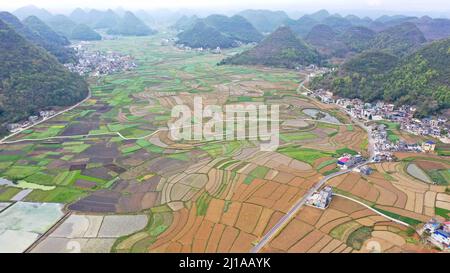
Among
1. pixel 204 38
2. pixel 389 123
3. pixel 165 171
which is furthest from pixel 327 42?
pixel 165 171

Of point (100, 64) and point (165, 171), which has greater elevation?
point (100, 64)

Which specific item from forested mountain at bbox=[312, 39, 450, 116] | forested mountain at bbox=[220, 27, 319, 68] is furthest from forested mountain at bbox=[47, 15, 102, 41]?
forested mountain at bbox=[312, 39, 450, 116]

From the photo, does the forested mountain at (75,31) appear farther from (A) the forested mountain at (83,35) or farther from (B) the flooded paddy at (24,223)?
(B) the flooded paddy at (24,223)

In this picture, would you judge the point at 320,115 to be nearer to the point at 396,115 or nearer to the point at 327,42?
the point at 396,115

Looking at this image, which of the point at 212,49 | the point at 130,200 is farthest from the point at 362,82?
the point at 212,49

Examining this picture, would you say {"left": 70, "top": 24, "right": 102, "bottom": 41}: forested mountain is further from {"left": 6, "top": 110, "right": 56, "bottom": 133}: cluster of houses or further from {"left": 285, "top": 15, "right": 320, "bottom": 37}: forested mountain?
{"left": 6, "top": 110, "right": 56, "bottom": 133}: cluster of houses

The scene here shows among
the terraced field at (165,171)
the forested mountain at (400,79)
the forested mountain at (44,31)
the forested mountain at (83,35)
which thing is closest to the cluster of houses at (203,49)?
the forested mountain at (44,31)
